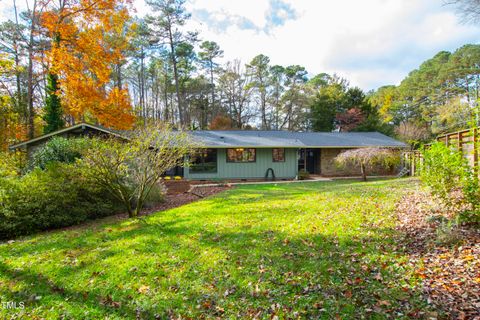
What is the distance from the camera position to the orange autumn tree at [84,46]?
1430 centimetres

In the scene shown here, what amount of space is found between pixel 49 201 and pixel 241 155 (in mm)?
10930

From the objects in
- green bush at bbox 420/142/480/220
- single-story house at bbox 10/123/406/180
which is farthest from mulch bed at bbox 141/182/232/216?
green bush at bbox 420/142/480/220

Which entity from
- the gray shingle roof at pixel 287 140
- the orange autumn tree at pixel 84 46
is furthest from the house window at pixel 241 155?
the orange autumn tree at pixel 84 46

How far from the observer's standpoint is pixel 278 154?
16344 mm

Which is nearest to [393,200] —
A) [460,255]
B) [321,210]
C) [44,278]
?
[321,210]

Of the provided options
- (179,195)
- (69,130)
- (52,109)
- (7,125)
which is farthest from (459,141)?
(7,125)

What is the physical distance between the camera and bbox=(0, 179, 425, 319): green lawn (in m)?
2.75

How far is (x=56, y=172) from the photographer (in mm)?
7449

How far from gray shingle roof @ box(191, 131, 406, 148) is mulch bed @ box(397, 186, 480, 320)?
11177 millimetres

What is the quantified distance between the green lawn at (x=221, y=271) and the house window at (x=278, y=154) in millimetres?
10521

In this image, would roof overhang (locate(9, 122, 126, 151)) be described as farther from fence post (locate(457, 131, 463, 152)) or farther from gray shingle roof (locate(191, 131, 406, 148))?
fence post (locate(457, 131, 463, 152))

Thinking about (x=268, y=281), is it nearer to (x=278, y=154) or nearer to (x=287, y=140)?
(x=278, y=154)

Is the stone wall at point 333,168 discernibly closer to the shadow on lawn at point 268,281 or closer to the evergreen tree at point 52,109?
the shadow on lawn at point 268,281

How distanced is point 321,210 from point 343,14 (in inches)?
340
